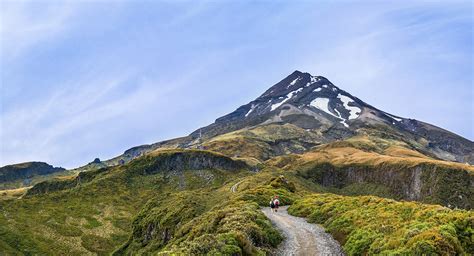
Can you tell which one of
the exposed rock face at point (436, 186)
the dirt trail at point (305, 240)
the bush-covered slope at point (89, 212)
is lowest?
the exposed rock face at point (436, 186)

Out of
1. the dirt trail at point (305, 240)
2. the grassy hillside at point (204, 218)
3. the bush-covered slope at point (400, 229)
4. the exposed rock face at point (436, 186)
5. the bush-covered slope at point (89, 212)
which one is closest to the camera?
the bush-covered slope at point (400, 229)

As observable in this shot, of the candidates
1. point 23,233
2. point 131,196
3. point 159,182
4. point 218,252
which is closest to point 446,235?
point 218,252

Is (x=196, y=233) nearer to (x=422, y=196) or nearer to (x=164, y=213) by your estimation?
(x=164, y=213)

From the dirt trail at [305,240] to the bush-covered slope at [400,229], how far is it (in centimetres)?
97

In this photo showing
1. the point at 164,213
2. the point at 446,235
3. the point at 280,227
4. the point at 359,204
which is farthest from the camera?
the point at 164,213

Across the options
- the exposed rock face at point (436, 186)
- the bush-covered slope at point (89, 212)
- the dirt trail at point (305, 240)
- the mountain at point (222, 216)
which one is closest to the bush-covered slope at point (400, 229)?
the mountain at point (222, 216)

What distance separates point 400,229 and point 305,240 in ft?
30.0

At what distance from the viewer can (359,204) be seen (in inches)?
1767

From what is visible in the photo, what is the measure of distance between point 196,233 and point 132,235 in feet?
262

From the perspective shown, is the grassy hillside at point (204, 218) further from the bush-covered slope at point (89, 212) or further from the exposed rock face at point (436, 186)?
the exposed rock face at point (436, 186)

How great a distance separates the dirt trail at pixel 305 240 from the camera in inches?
1243

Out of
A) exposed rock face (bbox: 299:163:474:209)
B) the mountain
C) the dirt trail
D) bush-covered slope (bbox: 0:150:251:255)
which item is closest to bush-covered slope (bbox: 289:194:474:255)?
the mountain

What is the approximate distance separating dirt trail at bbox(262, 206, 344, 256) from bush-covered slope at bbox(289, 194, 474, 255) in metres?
0.97

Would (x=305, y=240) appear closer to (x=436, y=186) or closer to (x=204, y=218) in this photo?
(x=204, y=218)
